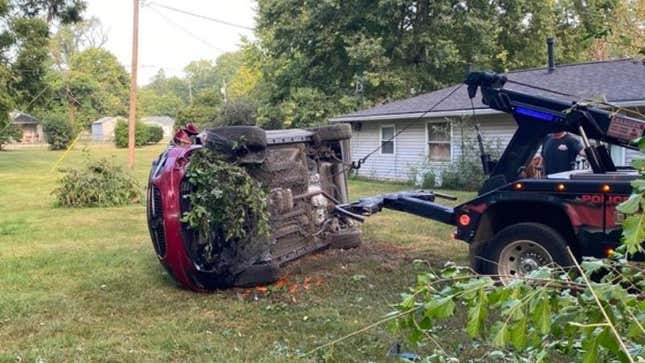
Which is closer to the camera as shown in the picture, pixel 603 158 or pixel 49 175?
pixel 603 158

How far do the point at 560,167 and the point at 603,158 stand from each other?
5.84 ft

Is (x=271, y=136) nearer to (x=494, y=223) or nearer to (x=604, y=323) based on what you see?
(x=494, y=223)

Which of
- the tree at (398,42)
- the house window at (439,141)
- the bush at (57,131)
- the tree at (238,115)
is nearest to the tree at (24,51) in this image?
the tree at (238,115)

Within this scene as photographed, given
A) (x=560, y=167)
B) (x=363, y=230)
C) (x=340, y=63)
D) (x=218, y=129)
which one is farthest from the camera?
(x=340, y=63)

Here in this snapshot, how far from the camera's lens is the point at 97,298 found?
21.1ft

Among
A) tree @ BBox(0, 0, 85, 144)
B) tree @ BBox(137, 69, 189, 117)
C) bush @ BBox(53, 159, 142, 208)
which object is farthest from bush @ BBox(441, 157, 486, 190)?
A: tree @ BBox(137, 69, 189, 117)

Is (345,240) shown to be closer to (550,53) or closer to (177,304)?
(177,304)

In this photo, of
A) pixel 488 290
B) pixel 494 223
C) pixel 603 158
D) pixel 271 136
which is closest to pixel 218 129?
pixel 271 136

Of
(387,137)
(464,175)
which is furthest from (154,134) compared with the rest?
(464,175)

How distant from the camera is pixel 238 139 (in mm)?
6426

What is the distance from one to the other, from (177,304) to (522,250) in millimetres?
3451

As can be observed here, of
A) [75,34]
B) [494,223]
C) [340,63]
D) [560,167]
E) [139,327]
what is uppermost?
[75,34]

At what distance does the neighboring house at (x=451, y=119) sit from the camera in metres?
15.1

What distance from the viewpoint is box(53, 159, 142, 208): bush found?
48.1 ft
